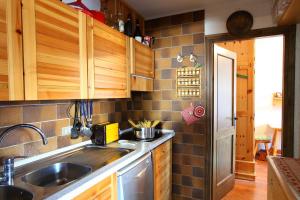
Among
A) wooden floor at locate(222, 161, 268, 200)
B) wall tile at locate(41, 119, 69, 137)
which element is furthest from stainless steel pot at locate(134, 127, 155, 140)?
wooden floor at locate(222, 161, 268, 200)

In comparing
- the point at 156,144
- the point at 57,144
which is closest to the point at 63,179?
the point at 57,144

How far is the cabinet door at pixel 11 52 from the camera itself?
892 mm

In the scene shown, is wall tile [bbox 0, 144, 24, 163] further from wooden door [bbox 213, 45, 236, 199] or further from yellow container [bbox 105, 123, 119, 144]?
wooden door [bbox 213, 45, 236, 199]

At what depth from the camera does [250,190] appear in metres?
2.72

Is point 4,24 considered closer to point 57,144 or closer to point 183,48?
point 57,144

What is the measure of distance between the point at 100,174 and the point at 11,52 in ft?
2.56

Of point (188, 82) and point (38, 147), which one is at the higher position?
point (188, 82)

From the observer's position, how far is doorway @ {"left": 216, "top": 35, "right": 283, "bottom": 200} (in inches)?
118

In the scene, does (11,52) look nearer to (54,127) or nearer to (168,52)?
(54,127)

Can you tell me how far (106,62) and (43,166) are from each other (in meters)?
0.85

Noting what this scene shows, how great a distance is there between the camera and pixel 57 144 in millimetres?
1521

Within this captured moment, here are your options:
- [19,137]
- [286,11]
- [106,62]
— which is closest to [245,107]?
[286,11]

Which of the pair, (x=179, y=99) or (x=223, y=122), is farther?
(x=223, y=122)

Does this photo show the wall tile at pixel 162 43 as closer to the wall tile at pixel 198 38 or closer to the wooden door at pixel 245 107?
the wall tile at pixel 198 38
